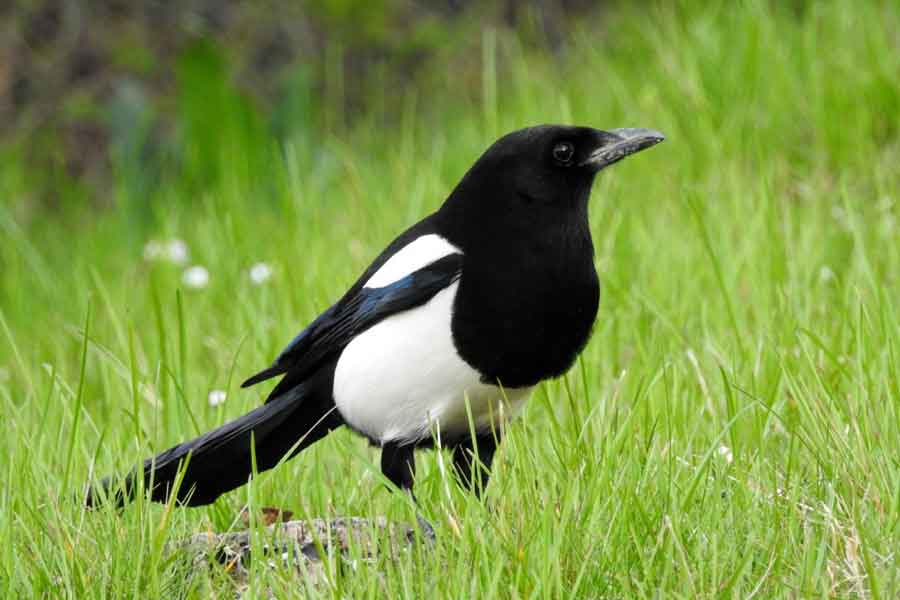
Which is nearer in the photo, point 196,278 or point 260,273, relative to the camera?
point 260,273

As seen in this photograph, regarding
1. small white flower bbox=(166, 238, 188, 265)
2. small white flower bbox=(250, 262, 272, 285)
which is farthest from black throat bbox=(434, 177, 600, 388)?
small white flower bbox=(166, 238, 188, 265)

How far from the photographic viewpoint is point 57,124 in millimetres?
7852

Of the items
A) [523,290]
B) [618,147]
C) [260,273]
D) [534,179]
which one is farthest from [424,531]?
[260,273]

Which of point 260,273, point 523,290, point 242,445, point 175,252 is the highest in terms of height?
point 175,252

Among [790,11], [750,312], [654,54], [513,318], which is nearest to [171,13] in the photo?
[654,54]

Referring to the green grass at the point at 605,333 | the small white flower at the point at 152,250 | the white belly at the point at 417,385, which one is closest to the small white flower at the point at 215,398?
the green grass at the point at 605,333

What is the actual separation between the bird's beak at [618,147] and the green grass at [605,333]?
472 millimetres

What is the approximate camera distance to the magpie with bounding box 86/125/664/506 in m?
2.72

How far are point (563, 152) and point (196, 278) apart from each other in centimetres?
221

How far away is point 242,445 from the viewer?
3012 mm

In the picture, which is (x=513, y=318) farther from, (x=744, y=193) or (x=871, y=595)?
(x=744, y=193)

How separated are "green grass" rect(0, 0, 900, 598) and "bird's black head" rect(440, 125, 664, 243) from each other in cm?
38

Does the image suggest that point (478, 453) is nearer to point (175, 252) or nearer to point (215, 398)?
point (215, 398)

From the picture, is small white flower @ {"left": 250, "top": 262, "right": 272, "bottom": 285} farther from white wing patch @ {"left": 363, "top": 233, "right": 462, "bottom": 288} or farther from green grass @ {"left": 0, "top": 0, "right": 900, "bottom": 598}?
white wing patch @ {"left": 363, "top": 233, "right": 462, "bottom": 288}
